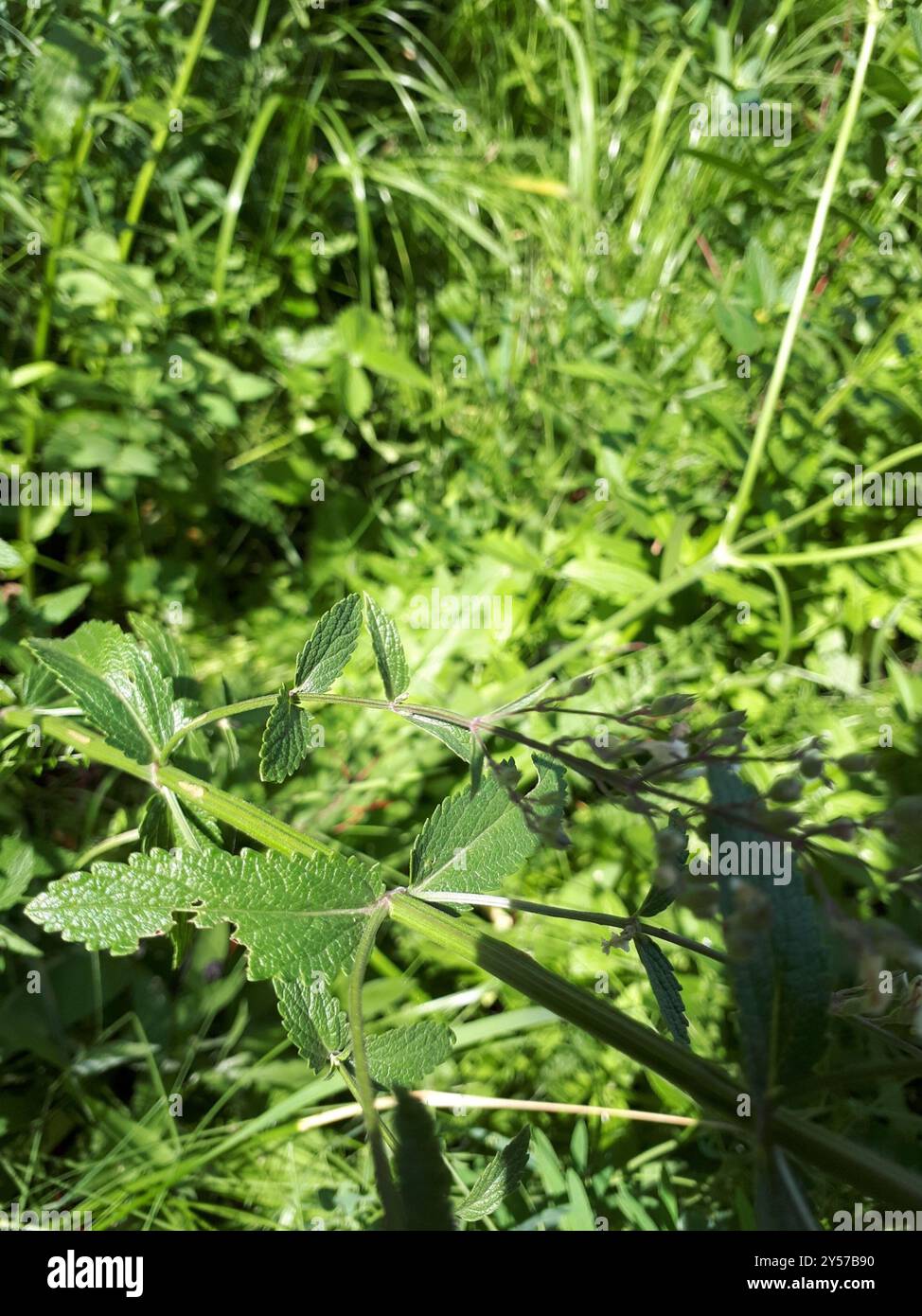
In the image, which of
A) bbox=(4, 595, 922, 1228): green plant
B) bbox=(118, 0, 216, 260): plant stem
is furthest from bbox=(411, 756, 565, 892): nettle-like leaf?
bbox=(118, 0, 216, 260): plant stem

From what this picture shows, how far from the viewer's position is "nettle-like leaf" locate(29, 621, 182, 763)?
0.75 metres

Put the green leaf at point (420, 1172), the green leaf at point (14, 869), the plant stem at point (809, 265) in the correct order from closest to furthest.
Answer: the green leaf at point (420, 1172), the green leaf at point (14, 869), the plant stem at point (809, 265)

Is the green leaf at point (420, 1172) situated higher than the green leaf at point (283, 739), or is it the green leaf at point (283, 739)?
the green leaf at point (283, 739)

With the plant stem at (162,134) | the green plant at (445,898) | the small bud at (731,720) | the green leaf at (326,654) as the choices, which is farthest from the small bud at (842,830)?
the plant stem at (162,134)

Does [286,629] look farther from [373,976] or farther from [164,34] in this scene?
[164,34]

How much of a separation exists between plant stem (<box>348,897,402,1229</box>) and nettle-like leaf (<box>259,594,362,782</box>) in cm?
13

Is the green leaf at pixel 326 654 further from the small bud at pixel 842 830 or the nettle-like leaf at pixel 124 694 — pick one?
the small bud at pixel 842 830

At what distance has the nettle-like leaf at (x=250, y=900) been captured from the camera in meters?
0.61

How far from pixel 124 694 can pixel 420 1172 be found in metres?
0.48

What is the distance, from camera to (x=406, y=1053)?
72cm

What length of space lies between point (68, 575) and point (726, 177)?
1450 mm

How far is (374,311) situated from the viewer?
214 cm

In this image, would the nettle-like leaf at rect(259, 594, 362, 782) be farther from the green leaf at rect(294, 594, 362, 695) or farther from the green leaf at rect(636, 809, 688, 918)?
the green leaf at rect(636, 809, 688, 918)
